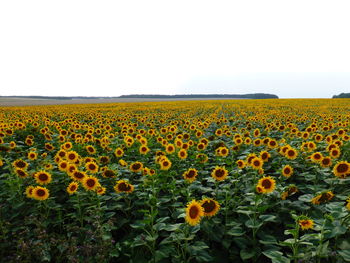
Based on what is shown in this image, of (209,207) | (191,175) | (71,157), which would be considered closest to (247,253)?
(209,207)

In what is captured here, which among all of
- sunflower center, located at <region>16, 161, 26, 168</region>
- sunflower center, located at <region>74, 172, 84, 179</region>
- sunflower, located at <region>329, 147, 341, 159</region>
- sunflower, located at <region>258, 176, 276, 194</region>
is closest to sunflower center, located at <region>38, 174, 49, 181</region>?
sunflower center, located at <region>74, 172, 84, 179</region>

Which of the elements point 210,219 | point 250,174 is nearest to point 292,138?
point 250,174

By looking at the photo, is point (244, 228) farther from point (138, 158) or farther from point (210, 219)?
point (138, 158)

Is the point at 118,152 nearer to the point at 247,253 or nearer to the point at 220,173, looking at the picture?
the point at 220,173

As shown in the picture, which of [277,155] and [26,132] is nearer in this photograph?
[277,155]

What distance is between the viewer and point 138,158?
653 cm

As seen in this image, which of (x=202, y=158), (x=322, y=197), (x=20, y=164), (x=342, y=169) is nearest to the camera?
(x=322, y=197)

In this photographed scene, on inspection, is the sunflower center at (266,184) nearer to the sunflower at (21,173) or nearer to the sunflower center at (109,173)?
the sunflower center at (109,173)

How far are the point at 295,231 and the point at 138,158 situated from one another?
4405 mm

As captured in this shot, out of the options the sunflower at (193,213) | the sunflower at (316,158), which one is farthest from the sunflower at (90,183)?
the sunflower at (316,158)

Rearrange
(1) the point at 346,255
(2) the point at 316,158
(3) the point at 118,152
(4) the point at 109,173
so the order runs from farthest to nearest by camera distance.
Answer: (3) the point at 118,152 < (2) the point at 316,158 < (4) the point at 109,173 < (1) the point at 346,255

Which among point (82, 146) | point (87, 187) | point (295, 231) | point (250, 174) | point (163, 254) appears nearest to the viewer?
point (295, 231)

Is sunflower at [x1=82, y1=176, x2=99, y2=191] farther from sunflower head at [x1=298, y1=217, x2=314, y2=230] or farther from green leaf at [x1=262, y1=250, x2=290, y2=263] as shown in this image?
sunflower head at [x1=298, y1=217, x2=314, y2=230]

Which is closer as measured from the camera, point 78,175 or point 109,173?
point 78,175
